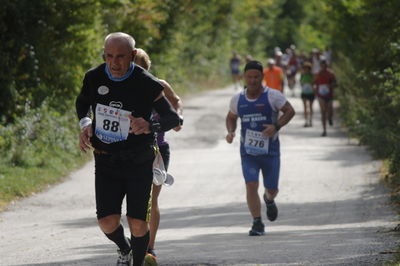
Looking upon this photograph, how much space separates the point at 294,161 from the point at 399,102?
5971mm

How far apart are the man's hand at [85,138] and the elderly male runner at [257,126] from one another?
3864 millimetres

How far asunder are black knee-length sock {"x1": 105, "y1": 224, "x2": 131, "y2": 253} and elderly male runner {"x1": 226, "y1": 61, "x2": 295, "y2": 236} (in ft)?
11.5

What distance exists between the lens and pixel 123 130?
7.42 m

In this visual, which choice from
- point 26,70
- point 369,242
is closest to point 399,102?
point 369,242

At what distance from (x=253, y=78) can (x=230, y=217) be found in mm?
2710

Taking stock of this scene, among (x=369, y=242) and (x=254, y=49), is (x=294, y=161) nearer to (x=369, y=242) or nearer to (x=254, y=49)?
(x=369, y=242)

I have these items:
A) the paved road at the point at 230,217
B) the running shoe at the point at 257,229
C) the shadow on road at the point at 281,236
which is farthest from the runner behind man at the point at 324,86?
the running shoe at the point at 257,229

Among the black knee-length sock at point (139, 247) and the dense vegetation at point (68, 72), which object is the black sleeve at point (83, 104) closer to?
the black knee-length sock at point (139, 247)

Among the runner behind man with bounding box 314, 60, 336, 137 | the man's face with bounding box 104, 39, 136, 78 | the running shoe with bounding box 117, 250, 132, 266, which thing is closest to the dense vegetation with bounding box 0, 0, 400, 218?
the runner behind man with bounding box 314, 60, 336, 137

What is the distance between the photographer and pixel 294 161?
20016 millimetres

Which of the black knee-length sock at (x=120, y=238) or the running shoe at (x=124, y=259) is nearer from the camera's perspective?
the black knee-length sock at (x=120, y=238)

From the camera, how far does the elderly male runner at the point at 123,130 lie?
24.2 feet

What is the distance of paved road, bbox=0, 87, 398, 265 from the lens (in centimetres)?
931

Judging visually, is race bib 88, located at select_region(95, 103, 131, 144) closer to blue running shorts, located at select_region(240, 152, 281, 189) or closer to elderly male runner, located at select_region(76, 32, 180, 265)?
elderly male runner, located at select_region(76, 32, 180, 265)
